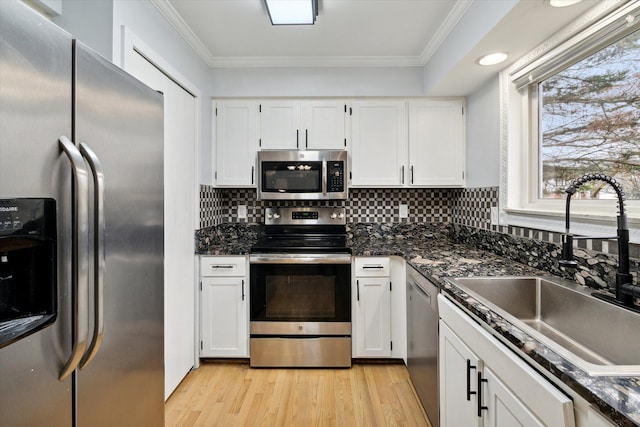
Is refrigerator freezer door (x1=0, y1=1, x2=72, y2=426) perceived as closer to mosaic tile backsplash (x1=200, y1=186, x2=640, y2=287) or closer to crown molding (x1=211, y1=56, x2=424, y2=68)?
mosaic tile backsplash (x1=200, y1=186, x2=640, y2=287)

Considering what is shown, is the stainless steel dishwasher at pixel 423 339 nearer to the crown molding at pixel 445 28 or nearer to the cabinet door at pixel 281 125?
the cabinet door at pixel 281 125

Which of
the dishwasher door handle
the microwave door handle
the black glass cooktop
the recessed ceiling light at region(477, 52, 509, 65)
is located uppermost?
the recessed ceiling light at region(477, 52, 509, 65)

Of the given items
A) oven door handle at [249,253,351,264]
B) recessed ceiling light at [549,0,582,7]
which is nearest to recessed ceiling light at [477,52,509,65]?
recessed ceiling light at [549,0,582,7]

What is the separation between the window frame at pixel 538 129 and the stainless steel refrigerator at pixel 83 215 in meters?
1.83

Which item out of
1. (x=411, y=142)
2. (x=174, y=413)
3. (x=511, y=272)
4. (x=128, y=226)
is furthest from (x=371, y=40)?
(x=174, y=413)

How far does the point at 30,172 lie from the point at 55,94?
7.8 inches

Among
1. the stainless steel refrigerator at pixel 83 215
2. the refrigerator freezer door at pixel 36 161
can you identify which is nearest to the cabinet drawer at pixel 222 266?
the stainless steel refrigerator at pixel 83 215

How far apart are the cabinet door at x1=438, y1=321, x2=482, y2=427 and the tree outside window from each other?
96 centimetres

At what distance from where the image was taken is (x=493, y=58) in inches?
74.7

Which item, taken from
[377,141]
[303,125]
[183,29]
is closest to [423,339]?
[377,141]

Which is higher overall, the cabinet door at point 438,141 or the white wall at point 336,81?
the white wall at point 336,81

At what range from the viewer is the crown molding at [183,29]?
1.83 metres

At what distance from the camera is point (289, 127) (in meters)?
2.65

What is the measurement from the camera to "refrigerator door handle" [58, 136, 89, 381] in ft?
2.40
